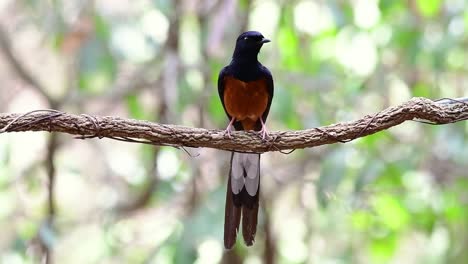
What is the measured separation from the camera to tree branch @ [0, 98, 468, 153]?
271 cm

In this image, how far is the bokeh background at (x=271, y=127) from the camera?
505cm

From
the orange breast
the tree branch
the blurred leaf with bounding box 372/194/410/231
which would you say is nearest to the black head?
the orange breast

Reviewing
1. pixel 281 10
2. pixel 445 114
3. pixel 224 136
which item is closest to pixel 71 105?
pixel 281 10

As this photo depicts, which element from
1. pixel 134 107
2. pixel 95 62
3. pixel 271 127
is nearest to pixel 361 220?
pixel 271 127

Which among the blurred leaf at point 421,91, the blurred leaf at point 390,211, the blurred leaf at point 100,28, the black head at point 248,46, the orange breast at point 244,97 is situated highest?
the blurred leaf at point 100,28

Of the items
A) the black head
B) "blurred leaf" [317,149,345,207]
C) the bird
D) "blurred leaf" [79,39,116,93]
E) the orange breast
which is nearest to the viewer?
the bird

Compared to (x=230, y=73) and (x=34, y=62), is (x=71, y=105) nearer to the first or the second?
(x=34, y=62)

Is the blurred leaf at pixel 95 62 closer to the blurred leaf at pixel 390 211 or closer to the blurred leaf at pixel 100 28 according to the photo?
the blurred leaf at pixel 100 28

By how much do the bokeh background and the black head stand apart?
49 cm

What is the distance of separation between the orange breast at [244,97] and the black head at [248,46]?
0.16m

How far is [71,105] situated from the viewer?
5934mm

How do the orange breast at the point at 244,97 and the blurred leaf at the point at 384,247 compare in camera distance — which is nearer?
the orange breast at the point at 244,97

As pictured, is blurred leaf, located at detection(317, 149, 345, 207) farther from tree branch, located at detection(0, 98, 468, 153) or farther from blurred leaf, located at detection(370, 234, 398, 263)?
tree branch, located at detection(0, 98, 468, 153)

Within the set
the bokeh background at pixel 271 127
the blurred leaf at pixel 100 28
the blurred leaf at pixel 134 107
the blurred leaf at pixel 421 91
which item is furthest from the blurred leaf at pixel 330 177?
the blurred leaf at pixel 100 28
